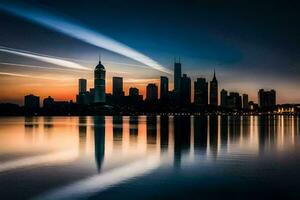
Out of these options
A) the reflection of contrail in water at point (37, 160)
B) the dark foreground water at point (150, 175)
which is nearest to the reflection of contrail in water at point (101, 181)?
the dark foreground water at point (150, 175)

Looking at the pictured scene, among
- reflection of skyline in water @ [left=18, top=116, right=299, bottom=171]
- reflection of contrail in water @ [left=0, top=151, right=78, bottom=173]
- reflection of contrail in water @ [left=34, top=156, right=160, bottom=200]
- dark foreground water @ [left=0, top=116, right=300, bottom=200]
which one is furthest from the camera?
reflection of skyline in water @ [left=18, top=116, right=299, bottom=171]

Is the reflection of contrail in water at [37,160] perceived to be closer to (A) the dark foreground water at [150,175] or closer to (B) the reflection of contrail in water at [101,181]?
(A) the dark foreground water at [150,175]

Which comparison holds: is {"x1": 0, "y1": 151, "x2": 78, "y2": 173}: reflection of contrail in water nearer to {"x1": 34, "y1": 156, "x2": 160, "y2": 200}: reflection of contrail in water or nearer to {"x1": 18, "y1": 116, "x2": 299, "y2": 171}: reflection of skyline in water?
{"x1": 18, "y1": 116, "x2": 299, "y2": 171}: reflection of skyline in water

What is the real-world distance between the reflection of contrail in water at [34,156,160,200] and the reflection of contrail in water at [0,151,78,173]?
562 centimetres

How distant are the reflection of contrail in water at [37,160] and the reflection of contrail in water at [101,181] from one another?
562 centimetres

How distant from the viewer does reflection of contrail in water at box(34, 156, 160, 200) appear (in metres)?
15.6

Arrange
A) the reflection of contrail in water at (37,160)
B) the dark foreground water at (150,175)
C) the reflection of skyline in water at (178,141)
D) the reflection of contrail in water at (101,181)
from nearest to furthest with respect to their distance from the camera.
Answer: the reflection of contrail in water at (101,181) → the dark foreground water at (150,175) → the reflection of contrail in water at (37,160) → the reflection of skyline in water at (178,141)

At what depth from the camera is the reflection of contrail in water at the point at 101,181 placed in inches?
612

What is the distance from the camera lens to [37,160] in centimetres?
2623

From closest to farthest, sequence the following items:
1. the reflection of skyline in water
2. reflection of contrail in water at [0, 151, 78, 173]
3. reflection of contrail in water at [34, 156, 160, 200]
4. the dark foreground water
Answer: reflection of contrail in water at [34, 156, 160, 200]
the dark foreground water
reflection of contrail in water at [0, 151, 78, 173]
the reflection of skyline in water

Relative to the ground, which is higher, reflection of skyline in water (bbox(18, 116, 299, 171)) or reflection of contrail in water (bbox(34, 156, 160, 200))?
reflection of contrail in water (bbox(34, 156, 160, 200))

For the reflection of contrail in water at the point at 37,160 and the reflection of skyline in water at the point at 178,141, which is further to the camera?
the reflection of skyline in water at the point at 178,141

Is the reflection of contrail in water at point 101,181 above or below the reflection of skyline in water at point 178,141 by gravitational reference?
above

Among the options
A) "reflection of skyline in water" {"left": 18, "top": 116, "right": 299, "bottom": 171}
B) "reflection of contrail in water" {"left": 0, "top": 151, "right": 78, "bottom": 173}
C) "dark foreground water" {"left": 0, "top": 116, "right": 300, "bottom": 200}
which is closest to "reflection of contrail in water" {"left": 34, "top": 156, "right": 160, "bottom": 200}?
"dark foreground water" {"left": 0, "top": 116, "right": 300, "bottom": 200}
